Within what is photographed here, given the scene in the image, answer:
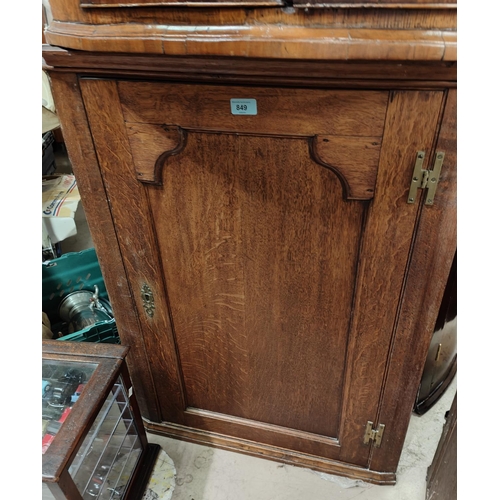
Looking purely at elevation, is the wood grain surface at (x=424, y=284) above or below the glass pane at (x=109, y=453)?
above

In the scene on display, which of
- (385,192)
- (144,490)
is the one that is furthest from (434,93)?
(144,490)

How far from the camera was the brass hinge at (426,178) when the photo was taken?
2.76 feet

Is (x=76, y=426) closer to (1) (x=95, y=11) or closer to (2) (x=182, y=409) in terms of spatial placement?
(2) (x=182, y=409)

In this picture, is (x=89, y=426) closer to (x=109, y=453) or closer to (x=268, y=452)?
(x=109, y=453)

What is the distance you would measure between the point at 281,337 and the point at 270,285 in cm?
18

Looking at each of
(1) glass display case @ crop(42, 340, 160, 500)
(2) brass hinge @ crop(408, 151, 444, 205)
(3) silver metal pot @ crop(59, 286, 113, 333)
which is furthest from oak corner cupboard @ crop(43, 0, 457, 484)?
(3) silver metal pot @ crop(59, 286, 113, 333)

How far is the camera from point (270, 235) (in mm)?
1040

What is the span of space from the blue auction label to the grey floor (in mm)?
1207

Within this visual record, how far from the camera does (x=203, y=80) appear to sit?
0.85m

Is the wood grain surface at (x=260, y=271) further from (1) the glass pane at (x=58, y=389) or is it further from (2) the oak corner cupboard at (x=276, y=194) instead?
(1) the glass pane at (x=58, y=389)

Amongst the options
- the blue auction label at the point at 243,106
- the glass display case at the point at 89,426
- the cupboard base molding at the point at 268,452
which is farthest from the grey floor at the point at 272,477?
the blue auction label at the point at 243,106

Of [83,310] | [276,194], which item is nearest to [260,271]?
[276,194]

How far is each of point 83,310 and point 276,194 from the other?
1.21 meters

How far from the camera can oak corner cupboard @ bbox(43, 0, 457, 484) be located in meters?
0.76
